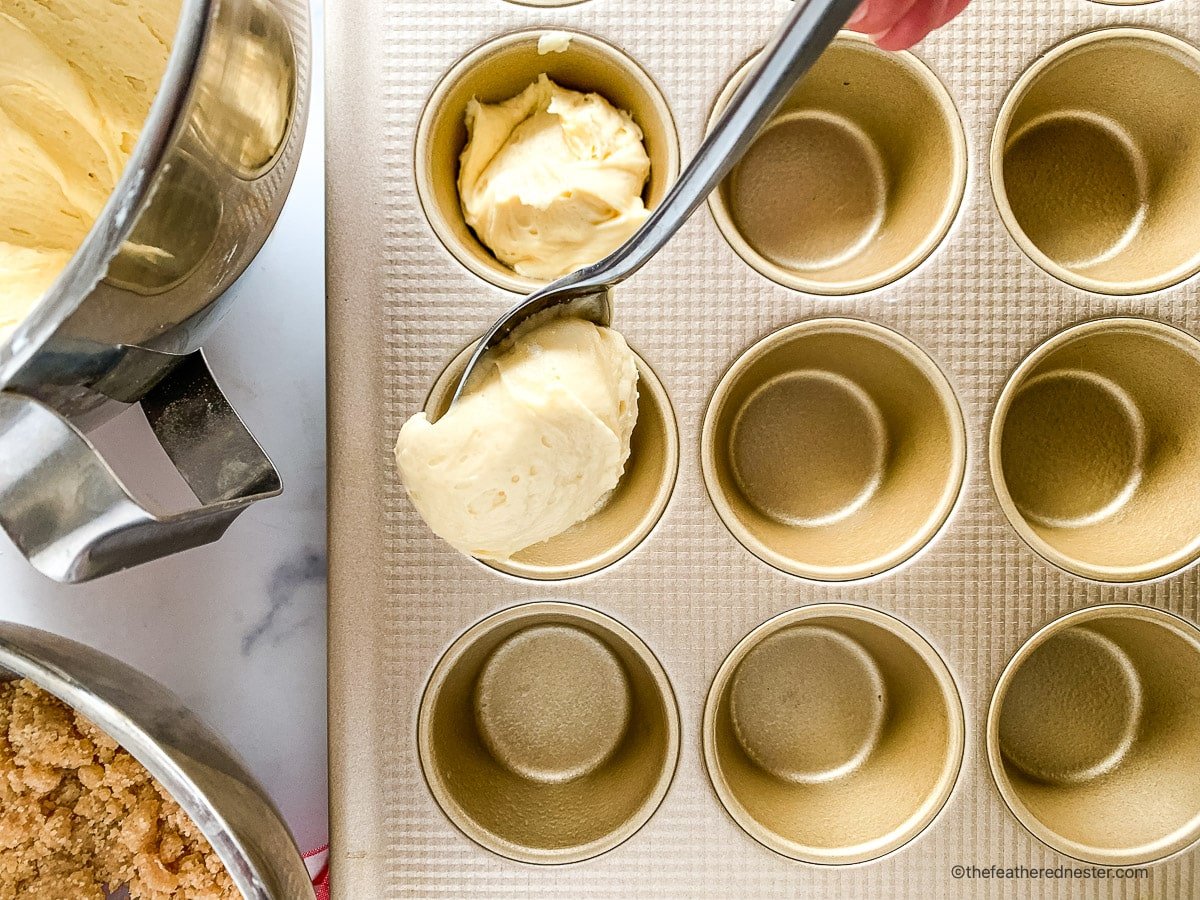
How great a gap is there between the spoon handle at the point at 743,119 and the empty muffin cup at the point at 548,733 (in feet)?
1.11

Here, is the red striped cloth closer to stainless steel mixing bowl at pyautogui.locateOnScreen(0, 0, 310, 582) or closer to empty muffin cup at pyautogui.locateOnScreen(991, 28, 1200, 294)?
stainless steel mixing bowl at pyautogui.locateOnScreen(0, 0, 310, 582)

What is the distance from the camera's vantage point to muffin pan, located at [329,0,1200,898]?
2.49 ft

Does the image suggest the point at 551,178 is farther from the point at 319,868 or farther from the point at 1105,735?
the point at 1105,735

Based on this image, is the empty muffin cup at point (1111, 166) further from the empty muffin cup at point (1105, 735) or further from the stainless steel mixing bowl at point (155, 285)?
the stainless steel mixing bowl at point (155, 285)

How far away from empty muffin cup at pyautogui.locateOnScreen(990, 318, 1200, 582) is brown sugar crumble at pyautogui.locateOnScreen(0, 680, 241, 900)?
784mm

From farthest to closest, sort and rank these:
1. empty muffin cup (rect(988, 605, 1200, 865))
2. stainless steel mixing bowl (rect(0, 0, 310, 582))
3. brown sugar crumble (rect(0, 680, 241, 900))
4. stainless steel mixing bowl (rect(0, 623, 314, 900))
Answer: empty muffin cup (rect(988, 605, 1200, 865)) → brown sugar crumble (rect(0, 680, 241, 900)) → stainless steel mixing bowl (rect(0, 623, 314, 900)) → stainless steel mixing bowl (rect(0, 0, 310, 582))

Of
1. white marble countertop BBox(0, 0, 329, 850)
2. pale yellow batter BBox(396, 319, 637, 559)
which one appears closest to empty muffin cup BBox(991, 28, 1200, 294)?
pale yellow batter BBox(396, 319, 637, 559)

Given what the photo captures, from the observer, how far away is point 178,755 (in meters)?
0.61

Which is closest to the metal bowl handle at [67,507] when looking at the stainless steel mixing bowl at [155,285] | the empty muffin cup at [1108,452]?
the stainless steel mixing bowl at [155,285]

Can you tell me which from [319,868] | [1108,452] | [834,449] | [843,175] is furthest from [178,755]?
[1108,452]

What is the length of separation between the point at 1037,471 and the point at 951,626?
0.23 m

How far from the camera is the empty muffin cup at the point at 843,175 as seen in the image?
834 millimetres

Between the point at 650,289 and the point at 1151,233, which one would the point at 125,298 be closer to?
the point at 650,289

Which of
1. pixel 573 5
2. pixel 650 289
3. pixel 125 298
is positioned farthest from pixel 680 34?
pixel 125 298
